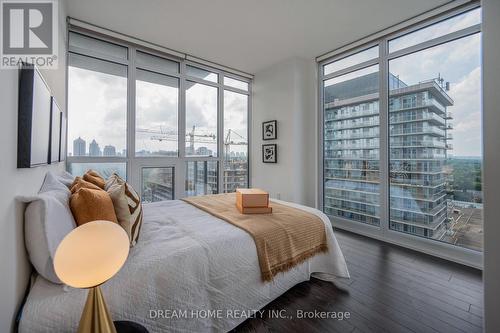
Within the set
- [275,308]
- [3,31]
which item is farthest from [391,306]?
[3,31]

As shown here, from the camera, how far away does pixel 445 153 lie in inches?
101

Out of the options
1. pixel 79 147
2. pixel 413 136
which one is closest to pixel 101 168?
pixel 79 147

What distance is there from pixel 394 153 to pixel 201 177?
307 cm

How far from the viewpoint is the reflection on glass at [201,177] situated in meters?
3.85

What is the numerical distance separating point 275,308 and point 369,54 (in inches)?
138

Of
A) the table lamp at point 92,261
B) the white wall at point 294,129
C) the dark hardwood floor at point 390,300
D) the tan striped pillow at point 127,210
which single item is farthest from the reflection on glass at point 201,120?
the table lamp at point 92,261

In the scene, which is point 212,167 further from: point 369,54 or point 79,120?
point 369,54

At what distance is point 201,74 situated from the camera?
3.94 meters

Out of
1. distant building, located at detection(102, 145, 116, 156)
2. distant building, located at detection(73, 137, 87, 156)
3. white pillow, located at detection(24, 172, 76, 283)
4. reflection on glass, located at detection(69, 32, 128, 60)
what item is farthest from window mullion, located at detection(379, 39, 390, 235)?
distant building, located at detection(73, 137, 87, 156)

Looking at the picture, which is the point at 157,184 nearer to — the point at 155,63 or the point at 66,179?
the point at 66,179

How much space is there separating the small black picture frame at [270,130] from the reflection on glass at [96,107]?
91.8 inches

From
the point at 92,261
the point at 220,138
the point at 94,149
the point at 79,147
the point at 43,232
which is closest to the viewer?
the point at 92,261

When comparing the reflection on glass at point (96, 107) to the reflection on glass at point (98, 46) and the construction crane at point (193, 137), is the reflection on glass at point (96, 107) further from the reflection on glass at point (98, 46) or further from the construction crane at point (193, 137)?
the construction crane at point (193, 137)

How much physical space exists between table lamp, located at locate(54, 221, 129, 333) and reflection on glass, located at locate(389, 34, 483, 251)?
3274 millimetres
